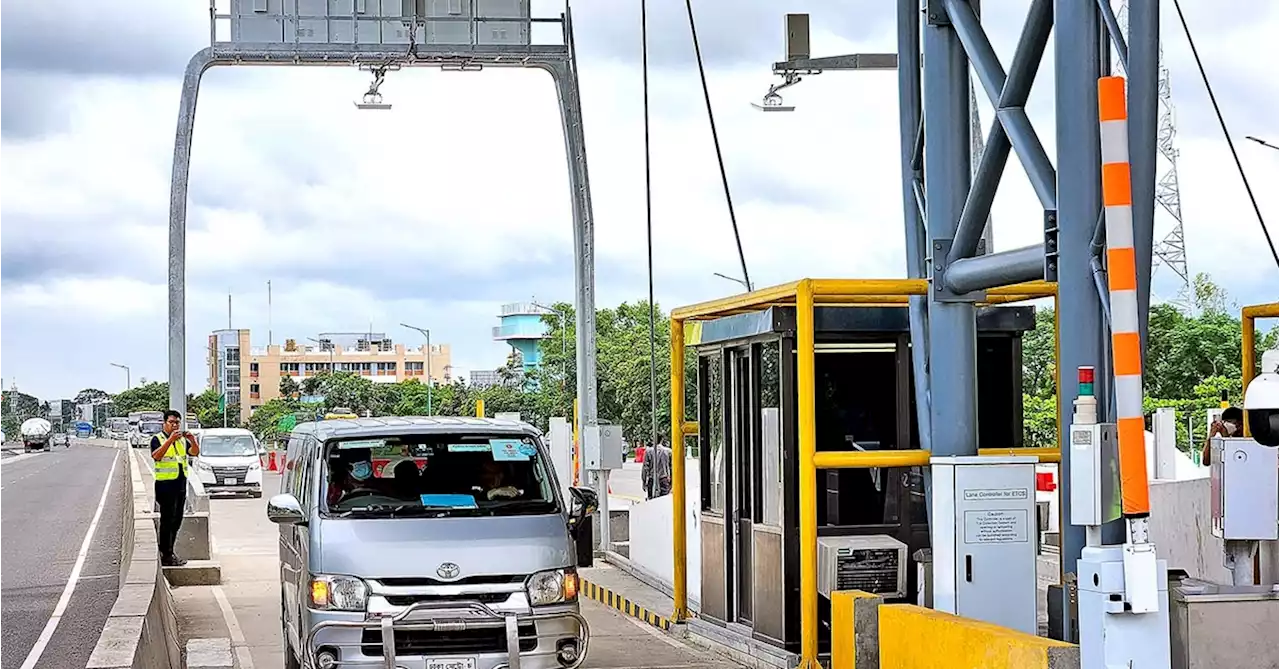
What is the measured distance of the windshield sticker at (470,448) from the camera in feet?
34.5

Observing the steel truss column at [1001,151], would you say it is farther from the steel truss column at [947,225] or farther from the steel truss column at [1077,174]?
the steel truss column at [1077,174]

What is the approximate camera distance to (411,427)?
10484mm

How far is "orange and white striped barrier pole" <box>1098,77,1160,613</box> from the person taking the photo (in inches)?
239

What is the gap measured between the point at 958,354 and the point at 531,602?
2.98 metres

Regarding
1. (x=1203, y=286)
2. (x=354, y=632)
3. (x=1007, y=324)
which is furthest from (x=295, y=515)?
(x=1203, y=286)

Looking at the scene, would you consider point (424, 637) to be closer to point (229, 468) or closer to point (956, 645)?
point (956, 645)

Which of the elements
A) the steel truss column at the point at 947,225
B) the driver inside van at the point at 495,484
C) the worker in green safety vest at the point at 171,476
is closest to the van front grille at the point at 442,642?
the driver inside van at the point at 495,484

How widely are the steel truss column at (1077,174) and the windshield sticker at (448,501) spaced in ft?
12.1

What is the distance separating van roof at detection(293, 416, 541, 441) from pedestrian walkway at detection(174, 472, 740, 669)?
2.35 m

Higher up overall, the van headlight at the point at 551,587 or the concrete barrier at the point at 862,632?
the van headlight at the point at 551,587

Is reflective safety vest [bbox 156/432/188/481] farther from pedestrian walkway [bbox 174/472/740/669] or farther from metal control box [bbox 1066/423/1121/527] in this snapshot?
metal control box [bbox 1066/423/1121/527]

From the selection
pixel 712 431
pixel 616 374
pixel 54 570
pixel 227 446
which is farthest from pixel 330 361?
pixel 712 431

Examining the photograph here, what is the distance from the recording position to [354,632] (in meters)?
9.62

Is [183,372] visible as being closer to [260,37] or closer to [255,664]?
[260,37]
